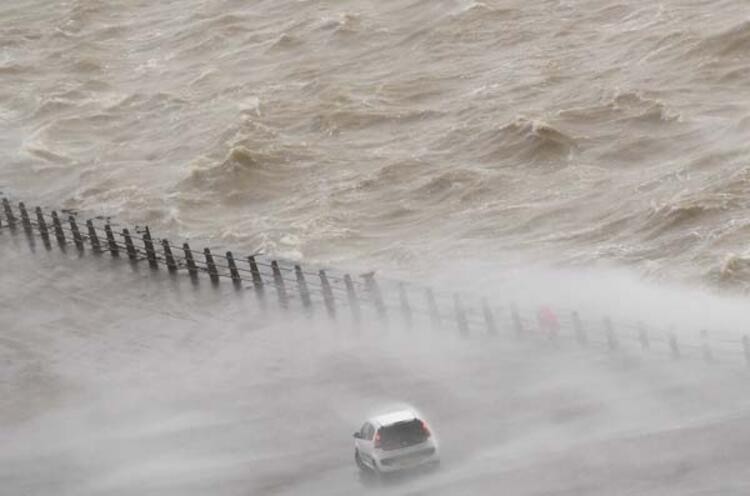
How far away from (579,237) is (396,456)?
74.9 feet

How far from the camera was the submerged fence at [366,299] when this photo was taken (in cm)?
3831

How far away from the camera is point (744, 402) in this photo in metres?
32.6

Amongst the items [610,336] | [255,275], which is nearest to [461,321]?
[610,336]

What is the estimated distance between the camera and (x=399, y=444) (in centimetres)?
3005

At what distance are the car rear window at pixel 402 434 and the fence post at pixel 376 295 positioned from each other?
1240cm

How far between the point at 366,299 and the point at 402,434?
14115mm

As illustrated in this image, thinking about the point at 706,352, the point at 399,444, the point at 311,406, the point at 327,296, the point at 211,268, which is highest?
the point at 211,268

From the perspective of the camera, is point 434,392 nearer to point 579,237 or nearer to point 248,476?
point 248,476

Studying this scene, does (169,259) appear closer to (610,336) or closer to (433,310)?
(433,310)

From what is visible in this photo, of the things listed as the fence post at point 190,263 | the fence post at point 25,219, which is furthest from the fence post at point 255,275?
the fence post at point 25,219

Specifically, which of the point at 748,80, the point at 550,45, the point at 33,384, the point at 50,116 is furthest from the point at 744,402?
the point at 50,116

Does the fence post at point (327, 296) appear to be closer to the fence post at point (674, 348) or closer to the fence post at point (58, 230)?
the fence post at point (674, 348)

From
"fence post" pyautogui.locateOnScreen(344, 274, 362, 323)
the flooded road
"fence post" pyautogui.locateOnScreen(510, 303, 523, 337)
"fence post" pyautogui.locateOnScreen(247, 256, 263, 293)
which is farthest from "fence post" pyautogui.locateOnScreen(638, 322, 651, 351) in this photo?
"fence post" pyautogui.locateOnScreen(247, 256, 263, 293)

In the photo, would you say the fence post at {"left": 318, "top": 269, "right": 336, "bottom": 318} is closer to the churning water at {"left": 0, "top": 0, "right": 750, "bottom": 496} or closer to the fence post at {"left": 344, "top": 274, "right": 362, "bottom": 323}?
the fence post at {"left": 344, "top": 274, "right": 362, "bottom": 323}
